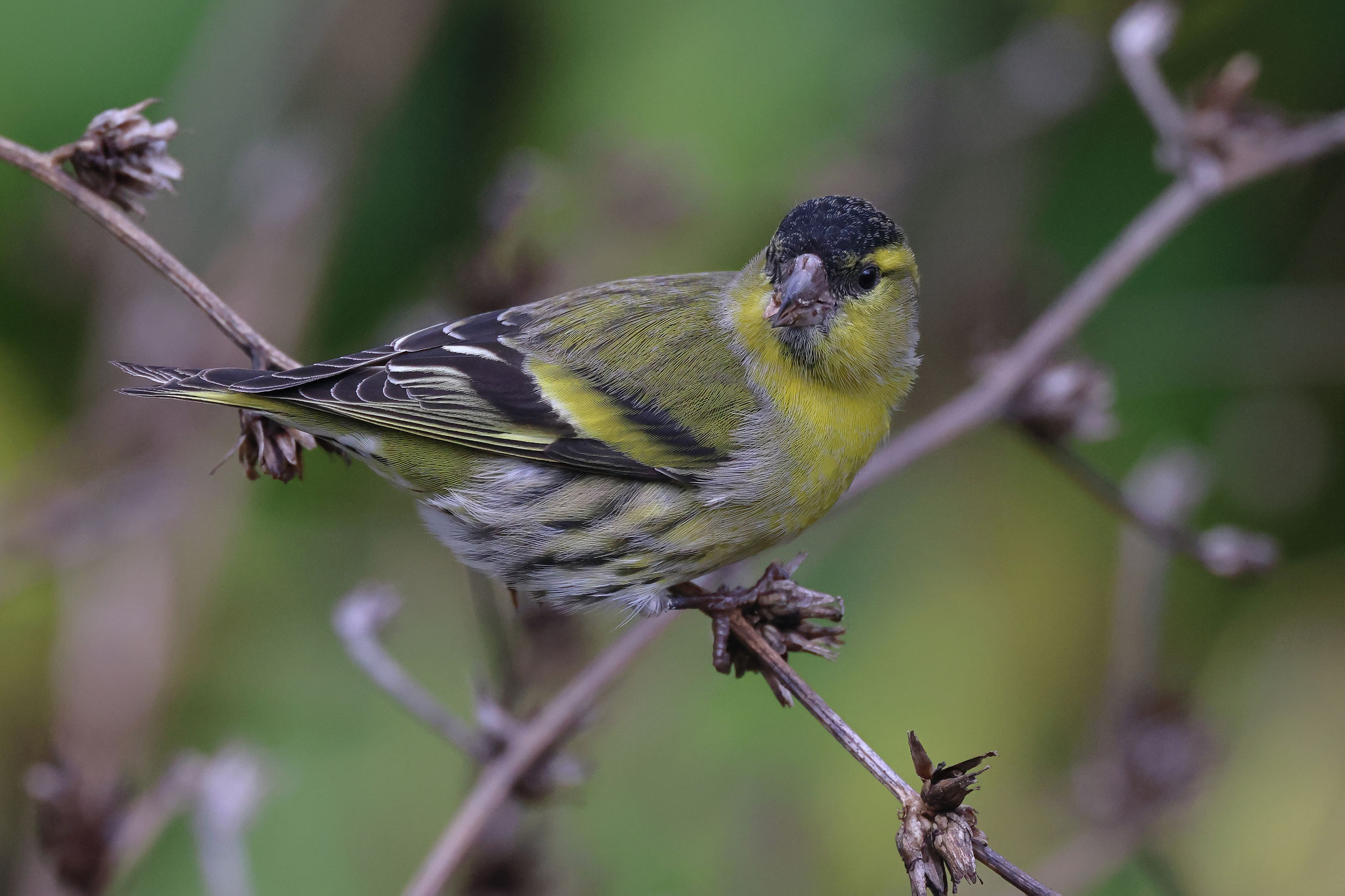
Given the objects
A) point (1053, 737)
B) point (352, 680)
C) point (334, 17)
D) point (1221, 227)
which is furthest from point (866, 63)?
point (352, 680)

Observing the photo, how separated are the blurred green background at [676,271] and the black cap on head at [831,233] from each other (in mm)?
768

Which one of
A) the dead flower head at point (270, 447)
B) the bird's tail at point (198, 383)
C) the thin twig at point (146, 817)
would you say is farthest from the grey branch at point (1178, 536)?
the thin twig at point (146, 817)

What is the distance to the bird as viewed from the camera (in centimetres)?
277

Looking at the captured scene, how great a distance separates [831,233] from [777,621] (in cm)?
95

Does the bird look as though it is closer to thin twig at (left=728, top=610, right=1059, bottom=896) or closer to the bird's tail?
the bird's tail

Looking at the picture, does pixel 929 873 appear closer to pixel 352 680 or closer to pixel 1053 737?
pixel 1053 737

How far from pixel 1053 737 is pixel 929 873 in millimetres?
2317

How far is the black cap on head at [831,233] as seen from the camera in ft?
9.06

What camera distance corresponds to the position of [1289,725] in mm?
3801

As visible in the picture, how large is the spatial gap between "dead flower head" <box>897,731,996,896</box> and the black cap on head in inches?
52.2

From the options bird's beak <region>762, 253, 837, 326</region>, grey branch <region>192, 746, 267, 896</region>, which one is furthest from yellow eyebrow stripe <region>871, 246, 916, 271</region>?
grey branch <region>192, 746, 267, 896</region>

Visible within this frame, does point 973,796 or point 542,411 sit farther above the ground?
point 542,411

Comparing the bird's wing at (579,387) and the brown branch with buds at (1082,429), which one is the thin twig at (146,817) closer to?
the bird's wing at (579,387)

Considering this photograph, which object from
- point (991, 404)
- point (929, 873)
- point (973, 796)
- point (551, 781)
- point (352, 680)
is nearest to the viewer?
point (929, 873)
